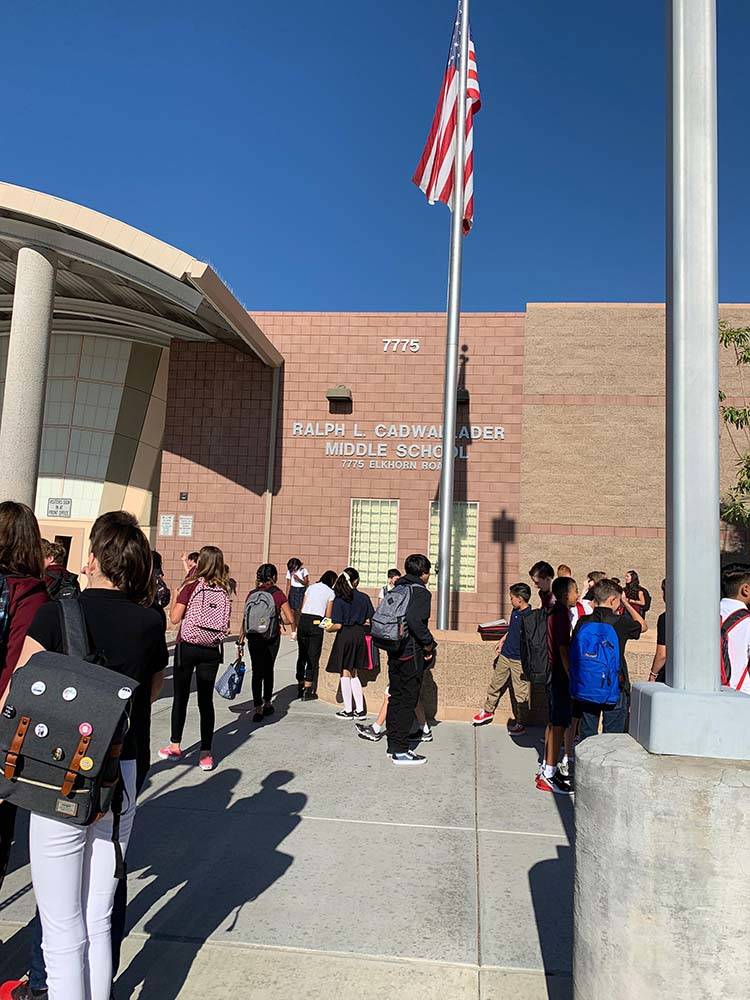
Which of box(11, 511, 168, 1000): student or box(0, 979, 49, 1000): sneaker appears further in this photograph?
box(0, 979, 49, 1000): sneaker

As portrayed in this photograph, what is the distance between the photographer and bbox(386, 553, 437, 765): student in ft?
21.5

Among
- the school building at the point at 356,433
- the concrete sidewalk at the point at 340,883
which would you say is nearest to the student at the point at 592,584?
the concrete sidewalk at the point at 340,883

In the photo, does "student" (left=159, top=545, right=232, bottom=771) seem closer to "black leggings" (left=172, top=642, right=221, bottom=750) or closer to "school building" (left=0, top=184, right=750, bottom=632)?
"black leggings" (left=172, top=642, right=221, bottom=750)

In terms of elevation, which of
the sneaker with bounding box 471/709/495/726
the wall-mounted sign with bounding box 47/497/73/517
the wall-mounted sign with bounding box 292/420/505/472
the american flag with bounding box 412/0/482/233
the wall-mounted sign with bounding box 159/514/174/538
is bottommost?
the sneaker with bounding box 471/709/495/726

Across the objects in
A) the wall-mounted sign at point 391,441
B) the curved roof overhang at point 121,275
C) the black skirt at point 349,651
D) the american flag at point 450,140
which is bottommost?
the black skirt at point 349,651

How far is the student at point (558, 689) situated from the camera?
20.1ft

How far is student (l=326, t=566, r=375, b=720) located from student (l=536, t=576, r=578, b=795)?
2.37 meters

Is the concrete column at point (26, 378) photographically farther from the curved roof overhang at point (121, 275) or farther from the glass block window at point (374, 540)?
the glass block window at point (374, 540)

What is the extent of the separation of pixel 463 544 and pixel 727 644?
11.8 metres

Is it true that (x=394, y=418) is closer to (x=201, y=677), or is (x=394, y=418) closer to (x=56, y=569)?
(x=201, y=677)

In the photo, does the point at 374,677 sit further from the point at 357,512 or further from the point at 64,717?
the point at 357,512

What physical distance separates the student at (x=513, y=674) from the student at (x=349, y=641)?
1.39 metres

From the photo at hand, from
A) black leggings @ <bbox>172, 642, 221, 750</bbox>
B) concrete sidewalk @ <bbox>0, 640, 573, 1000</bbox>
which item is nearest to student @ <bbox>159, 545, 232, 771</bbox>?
black leggings @ <bbox>172, 642, 221, 750</bbox>

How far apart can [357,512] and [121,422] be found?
19.9 feet
